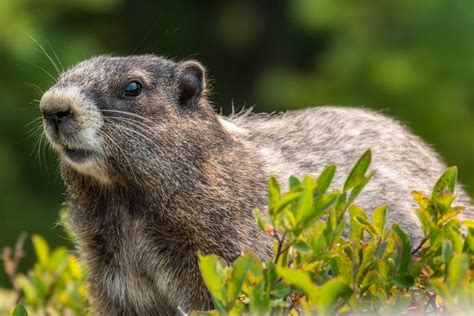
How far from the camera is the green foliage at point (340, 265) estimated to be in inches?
145

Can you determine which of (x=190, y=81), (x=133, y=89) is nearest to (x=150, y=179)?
(x=133, y=89)

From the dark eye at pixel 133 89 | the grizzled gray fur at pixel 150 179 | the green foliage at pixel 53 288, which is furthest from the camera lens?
the green foliage at pixel 53 288

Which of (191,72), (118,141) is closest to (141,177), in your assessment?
(118,141)

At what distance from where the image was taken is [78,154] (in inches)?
223

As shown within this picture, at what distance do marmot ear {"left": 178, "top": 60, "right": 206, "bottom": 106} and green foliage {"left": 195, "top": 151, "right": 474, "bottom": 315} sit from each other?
2.13 m

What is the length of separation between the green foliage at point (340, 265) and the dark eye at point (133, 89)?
6.60ft

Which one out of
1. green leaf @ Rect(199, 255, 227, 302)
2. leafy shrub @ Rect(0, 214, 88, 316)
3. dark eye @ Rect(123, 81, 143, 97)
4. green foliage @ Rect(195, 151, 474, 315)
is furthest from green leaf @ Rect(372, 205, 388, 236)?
leafy shrub @ Rect(0, 214, 88, 316)

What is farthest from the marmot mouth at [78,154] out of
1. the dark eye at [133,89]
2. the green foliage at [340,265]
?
the green foliage at [340,265]

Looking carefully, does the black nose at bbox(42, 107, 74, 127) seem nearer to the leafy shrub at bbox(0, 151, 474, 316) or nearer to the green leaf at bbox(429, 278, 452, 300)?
the leafy shrub at bbox(0, 151, 474, 316)

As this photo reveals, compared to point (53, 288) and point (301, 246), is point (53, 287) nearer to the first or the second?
point (53, 288)

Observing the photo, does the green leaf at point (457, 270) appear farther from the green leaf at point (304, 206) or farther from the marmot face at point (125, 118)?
the marmot face at point (125, 118)

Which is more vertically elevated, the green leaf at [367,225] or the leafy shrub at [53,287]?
the green leaf at [367,225]

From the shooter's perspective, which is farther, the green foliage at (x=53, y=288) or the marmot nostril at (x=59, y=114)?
the green foliage at (x=53, y=288)

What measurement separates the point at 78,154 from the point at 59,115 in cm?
22
